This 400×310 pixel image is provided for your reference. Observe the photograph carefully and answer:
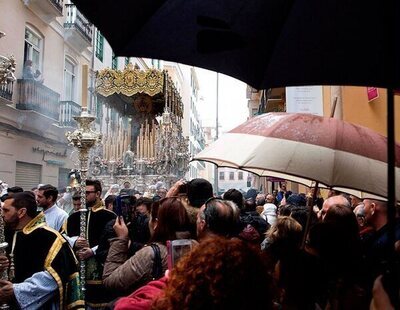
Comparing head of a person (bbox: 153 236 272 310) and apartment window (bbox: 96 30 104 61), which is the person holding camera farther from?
apartment window (bbox: 96 30 104 61)

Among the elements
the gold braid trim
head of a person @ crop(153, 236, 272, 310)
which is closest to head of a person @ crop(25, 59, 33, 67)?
the gold braid trim

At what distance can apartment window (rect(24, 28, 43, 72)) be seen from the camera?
16562 mm

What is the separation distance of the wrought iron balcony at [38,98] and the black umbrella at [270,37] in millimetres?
13814

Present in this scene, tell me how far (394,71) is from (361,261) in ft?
4.50

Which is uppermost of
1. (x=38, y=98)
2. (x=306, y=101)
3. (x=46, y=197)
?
(x=38, y=98)

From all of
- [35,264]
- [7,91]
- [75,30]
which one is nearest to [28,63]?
[7,91]

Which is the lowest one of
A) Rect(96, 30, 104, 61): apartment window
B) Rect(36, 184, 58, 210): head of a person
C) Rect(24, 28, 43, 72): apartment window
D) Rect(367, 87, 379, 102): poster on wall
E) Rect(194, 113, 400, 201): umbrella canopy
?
Rect(36, 184, 58, 210): head of a person

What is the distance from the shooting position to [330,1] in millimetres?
2041

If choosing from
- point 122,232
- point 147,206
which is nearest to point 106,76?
point 147,206

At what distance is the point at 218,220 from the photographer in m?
3.22

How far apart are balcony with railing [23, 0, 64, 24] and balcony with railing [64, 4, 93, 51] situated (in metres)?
1.32

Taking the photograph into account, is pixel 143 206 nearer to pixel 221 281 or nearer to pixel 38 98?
pixel 221 281

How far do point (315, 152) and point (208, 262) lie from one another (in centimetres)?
213

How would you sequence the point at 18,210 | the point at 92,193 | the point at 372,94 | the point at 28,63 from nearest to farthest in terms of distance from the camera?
the point at 18,210, the point at 92,193, the point at 372,94, the point at 28,63
